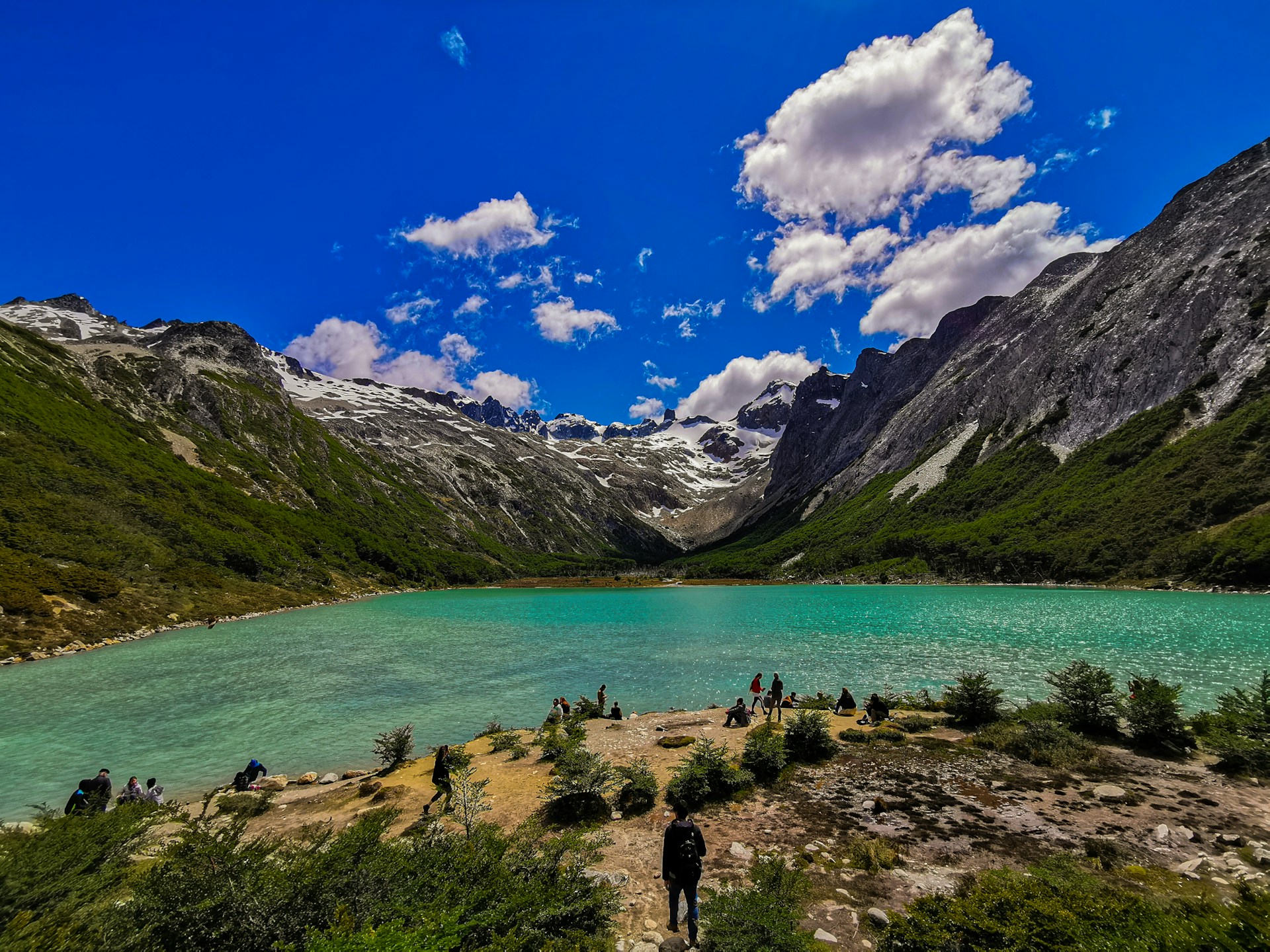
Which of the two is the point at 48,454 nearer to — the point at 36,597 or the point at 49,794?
the point at 36,597

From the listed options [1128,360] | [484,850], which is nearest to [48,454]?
[484,850]

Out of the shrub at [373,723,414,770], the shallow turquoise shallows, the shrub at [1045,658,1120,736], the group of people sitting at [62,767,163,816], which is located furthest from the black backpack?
the shallow turquoise shallows

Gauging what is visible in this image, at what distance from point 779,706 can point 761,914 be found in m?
19.6

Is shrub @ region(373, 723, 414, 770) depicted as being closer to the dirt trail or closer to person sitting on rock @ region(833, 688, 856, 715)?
the dirt trail

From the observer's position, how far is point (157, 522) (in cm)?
7812

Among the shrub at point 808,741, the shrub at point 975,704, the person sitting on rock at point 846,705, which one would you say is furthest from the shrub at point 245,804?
the shrub at point 975,704

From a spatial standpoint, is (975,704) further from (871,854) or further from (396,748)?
(396,748)

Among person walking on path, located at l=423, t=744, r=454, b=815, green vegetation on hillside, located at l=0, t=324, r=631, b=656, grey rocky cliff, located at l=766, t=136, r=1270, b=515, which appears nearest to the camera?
person walking on path, located at l=423, t=744, r=454, b=815

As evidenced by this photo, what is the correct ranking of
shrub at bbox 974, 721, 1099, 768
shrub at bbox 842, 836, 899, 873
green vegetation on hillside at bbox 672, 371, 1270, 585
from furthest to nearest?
1. green vegetation on hillside at bbox 672, 371, 1270, 585
2. shrub at bbox 974, 721, 1099, 768
3. shrub at bbox 842, 836, 899, 873

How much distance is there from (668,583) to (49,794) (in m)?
185

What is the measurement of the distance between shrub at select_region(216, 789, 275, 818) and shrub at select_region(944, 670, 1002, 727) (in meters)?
27.8

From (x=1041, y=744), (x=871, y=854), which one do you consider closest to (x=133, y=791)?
(x=871, y=854)

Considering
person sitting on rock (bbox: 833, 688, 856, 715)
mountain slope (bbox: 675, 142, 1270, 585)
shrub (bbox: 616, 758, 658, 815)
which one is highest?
mountain slope (bbox: 675, 142, 1270, 585)

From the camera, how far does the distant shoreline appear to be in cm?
4541
